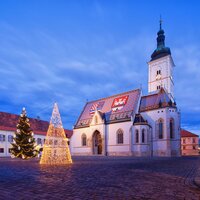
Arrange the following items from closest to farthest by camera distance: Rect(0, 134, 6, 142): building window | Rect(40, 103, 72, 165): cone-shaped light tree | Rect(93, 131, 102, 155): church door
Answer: Rect(40, 103, 72, 165): cone-shaped light tree
Rect(0, 134, 6, 142): building window
Rect(93, 131, 102, 155): church door

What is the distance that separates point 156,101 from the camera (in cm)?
4788

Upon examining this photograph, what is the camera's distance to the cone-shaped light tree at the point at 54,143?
64.3ft

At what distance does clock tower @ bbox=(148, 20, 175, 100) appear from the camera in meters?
62.1

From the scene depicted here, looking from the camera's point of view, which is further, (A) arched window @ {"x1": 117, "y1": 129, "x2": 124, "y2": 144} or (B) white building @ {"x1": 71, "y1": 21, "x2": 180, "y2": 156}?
(A) arched window @ {"x1": 117, "y1": 129, "x2": 124, "y2": 144}

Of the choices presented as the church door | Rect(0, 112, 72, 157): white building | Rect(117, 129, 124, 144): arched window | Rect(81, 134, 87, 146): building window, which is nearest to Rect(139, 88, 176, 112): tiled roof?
Rect(117, 129, 124, 144): arched window

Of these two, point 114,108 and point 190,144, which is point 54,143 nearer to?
point 114,108

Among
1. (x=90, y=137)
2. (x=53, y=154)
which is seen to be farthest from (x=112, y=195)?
(x=90, y=137)

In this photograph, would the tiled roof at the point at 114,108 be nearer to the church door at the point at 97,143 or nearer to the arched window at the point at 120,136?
the arched window at the point at 120,136

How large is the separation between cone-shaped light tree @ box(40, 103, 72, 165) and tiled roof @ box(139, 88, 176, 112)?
30.2 m

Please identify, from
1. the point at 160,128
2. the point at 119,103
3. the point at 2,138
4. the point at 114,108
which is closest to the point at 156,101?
the point at 160,128

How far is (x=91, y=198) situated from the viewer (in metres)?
5.97

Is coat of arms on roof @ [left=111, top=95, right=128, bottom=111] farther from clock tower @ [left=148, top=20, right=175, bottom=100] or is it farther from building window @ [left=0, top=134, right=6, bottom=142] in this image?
building window @ [left=0, top=134, right=6, bottom=142]

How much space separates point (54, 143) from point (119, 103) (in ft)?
111

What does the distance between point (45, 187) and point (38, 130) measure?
179ft
